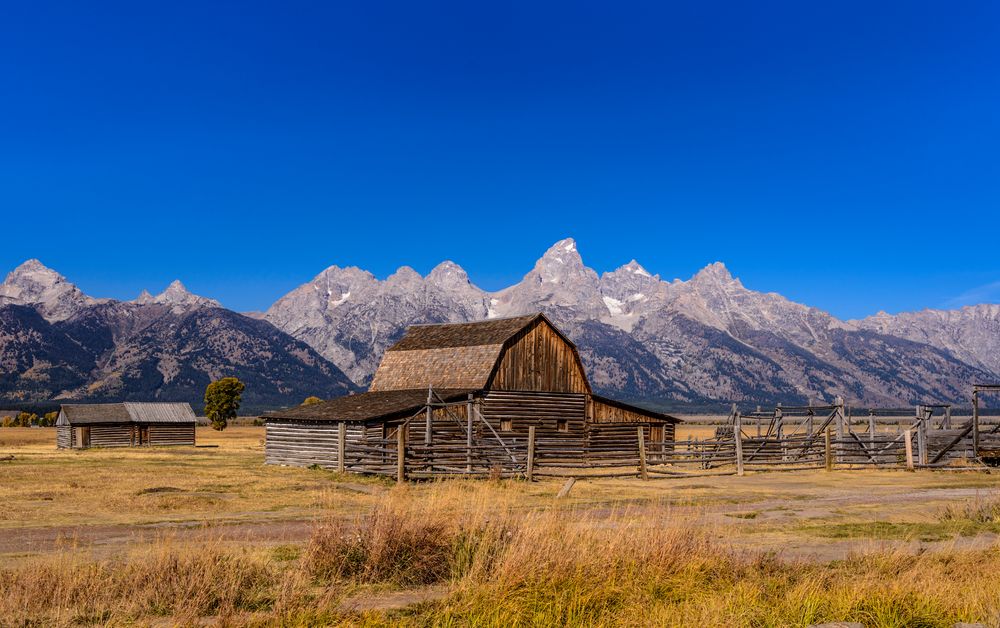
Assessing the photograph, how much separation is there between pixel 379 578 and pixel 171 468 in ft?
95.5

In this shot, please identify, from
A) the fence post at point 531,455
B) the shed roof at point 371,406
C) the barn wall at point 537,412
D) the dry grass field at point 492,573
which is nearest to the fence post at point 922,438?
the barn wall at point 537,412

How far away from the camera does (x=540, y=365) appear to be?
45.2m

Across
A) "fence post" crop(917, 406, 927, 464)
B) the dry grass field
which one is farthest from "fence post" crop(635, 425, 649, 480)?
the dry grass field

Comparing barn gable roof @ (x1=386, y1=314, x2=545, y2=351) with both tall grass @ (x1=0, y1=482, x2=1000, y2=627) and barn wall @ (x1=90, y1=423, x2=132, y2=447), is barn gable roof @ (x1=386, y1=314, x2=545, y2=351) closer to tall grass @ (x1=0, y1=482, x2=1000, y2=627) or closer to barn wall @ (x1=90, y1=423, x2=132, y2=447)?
barn wall @ (x1=90, y1=423, x2=132, y2=447)

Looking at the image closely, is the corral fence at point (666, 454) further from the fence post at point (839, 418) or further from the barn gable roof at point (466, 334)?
the barn gable roof at point (466, 334)

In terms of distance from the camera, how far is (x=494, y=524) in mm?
11961

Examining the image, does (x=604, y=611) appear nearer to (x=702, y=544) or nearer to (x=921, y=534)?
(x=702, y=544)

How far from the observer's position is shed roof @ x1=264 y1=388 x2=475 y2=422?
36688 mm

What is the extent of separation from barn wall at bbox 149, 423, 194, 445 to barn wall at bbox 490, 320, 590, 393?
37793 mm

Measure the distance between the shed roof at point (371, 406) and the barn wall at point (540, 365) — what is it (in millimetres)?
3341

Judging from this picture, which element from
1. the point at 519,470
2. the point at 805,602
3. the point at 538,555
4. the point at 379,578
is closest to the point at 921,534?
the point at 805,602

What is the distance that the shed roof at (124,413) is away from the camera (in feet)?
218

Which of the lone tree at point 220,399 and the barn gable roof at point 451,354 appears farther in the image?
the lone tree at point 220,399

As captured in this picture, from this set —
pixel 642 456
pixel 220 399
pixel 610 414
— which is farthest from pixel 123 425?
pixel 642 456
